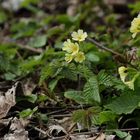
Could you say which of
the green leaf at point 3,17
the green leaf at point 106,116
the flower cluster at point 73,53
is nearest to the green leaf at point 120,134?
the green leaf at point 106,116

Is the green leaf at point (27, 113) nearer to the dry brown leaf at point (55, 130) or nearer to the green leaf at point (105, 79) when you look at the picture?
the dry brown leaf at point (55, 130)

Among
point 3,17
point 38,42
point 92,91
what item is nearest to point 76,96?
point 92,91

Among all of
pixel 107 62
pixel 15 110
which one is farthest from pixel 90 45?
pixel 15 110

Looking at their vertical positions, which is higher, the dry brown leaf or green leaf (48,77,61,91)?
green leaf (48,77,61,91)

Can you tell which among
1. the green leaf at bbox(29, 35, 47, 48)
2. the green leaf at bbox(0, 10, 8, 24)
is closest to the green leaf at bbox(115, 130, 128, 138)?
the green leaf at bbox(29, 35, 47, 48)

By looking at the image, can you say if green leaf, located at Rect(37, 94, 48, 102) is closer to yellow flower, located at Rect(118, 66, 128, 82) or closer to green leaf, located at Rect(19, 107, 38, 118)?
green leaf, located at Rect(19, 107, 38, 118)

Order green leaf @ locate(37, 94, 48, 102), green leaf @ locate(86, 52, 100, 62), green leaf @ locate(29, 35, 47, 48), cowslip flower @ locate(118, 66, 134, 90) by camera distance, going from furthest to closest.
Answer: green leaf @ locate(29, 35, 47, 48)
green leaf @ locate(86, 52, 100, 62)
green leaf @ locate(37, 94, 48, 102)
cowslip flower @ locate(118, 66, 134, 90)

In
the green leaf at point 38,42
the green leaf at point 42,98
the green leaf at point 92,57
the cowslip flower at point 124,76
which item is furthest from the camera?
the green leaf at point 38,42
